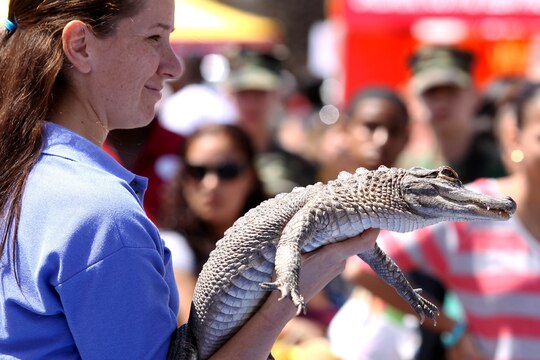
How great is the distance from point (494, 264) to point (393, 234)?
0.49 m

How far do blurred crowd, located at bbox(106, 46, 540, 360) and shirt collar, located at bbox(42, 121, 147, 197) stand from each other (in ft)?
2.24

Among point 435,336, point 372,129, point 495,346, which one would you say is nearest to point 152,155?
point 372,129

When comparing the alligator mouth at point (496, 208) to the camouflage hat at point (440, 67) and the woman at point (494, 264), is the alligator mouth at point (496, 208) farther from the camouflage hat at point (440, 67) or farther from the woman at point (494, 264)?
the camouflage hat at point (440, 67)

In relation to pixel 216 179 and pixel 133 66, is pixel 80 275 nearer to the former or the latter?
pixel 133 66

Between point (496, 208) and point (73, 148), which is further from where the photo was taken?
point (496, 208)

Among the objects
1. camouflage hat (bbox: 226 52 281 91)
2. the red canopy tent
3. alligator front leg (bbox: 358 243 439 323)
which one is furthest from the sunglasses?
the red canopy tent

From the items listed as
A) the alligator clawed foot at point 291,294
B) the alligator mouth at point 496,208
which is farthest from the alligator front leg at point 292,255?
the alligator mouth at point 496,208

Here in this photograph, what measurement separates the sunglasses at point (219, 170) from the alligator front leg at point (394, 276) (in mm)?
2310

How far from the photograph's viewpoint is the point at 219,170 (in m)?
4.69

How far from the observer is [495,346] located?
3859mm

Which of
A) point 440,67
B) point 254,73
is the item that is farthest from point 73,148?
point 254,73

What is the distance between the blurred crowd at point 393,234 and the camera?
12.7 feet

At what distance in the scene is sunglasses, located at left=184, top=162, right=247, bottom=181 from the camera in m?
4.68

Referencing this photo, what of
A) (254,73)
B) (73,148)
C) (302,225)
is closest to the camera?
(73,148)
